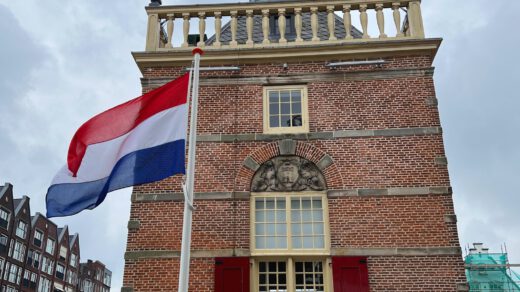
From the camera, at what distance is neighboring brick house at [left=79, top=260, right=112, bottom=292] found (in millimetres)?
75588

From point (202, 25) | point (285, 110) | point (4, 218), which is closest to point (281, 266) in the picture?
point (285, 110)

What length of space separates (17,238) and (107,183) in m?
52.0

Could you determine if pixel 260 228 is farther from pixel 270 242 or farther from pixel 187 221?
pixel 187 221

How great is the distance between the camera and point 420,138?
12.2m

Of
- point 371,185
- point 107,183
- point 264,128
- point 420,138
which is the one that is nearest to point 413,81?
point 420,138

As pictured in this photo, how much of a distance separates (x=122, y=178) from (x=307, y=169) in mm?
4923

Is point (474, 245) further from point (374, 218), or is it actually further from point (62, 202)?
point (62, 202)

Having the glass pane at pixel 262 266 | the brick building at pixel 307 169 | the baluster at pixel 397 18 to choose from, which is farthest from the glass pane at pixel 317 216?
the baluster at pixel 397 18

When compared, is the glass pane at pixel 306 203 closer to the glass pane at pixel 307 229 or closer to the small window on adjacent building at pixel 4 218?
the glass pane at pixel 307 229

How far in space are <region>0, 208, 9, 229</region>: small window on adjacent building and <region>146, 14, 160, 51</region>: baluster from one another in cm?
4477

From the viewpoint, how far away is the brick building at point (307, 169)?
11219 mm

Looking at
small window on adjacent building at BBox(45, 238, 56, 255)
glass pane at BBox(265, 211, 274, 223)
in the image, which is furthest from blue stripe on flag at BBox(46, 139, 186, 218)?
small window on adjacent building at BBox(45, 238, 56, 255)

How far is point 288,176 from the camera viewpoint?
12.0m

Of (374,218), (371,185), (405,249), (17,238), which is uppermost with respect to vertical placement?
(17,238)
